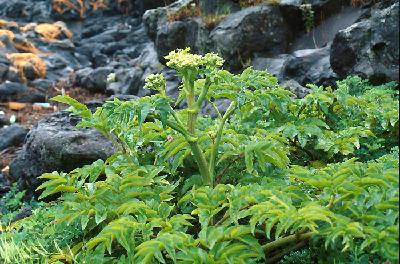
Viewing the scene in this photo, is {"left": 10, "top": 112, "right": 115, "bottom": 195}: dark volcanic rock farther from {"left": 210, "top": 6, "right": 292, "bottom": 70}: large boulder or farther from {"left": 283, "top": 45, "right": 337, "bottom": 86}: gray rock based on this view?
{"left": 210, "top": 6, "right": 292, "bottom": 70}: large boulder

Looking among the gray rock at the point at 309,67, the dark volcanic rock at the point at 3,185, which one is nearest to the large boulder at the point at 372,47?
the gray rock at the point at 309,67

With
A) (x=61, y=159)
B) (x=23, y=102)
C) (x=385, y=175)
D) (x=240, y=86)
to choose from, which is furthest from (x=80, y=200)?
(x=23, y=102)

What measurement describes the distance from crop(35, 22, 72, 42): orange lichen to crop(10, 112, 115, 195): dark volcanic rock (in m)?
17.8

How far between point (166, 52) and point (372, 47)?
6.26 meters

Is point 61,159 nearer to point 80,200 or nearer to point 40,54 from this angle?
point 80,200

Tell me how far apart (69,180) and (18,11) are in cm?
2679

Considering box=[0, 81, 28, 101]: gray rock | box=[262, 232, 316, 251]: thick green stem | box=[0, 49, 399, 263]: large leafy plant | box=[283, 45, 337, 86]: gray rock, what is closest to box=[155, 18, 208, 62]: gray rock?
box=[283, 45, 337, 86]: gray rock

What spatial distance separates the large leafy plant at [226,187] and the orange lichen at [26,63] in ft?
49.4

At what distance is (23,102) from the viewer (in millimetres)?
15633

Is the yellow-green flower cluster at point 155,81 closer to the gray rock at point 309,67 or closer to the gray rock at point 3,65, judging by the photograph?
the gray rock at point 309,67

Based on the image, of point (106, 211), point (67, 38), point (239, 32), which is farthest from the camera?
point (67, 38)

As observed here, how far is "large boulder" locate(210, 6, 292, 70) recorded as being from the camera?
10.3 m

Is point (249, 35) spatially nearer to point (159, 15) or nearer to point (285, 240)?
point (159, 15)

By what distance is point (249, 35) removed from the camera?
407 inches
